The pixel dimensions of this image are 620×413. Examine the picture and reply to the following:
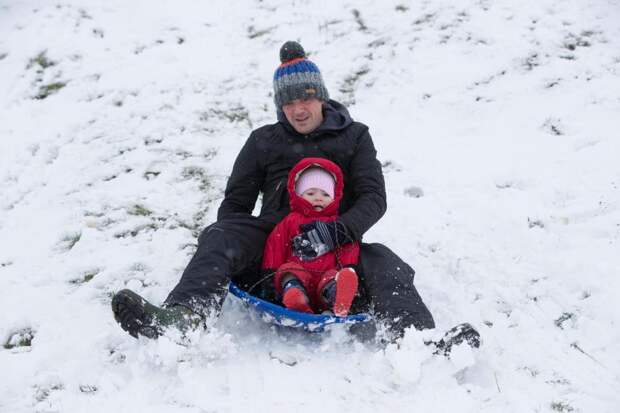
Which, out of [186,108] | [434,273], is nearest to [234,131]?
[186,108]

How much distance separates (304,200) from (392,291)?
2.28 feet

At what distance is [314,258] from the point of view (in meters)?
2.88

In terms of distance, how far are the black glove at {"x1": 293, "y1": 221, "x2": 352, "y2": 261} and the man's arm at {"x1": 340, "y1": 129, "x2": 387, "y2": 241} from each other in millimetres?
54

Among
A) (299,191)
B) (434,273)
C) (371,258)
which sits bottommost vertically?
(434,273)

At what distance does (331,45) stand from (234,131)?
190 cm

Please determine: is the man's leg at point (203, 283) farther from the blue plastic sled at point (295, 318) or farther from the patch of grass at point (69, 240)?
the patch of grass at point (69, 240)

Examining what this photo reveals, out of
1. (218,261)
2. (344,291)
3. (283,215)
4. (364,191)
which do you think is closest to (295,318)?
(344,291)

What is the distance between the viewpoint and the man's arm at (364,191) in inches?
117

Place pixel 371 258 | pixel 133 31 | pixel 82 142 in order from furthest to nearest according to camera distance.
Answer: pixel 133 31 → pixel 82 142 → pixel 371 258

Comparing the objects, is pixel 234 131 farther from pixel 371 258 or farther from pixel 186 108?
pixel 371 258

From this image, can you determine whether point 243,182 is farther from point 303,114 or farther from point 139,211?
point 139,211

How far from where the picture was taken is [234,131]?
5.10 m

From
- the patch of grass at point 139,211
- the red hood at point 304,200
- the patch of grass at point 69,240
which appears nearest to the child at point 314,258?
the red hood at point 304,200

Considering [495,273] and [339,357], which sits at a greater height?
[339,357]
